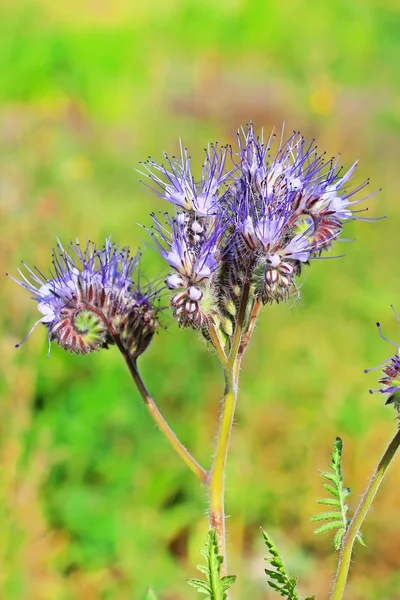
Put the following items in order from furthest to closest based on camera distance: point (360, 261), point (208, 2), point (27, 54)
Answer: point (208, 2) < point (27, 54) < point (360, 261)

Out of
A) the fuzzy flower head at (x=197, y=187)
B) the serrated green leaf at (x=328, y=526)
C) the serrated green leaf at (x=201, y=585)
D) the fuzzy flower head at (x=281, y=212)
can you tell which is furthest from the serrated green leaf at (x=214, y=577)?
the fuzzy flower head at (x=197, y=187)

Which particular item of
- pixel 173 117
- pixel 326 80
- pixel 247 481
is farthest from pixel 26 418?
pixel 173 117

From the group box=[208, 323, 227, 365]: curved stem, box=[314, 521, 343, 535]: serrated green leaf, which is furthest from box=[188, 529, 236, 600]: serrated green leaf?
box=[208, 323, 227, 365]: curved stem

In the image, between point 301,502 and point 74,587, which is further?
point 301,502

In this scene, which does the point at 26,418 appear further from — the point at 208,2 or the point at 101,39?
the point at 208,2

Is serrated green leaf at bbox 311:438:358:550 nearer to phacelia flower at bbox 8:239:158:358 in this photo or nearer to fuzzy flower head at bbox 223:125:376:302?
fuzzy flower head at bbox 223:125:376:302

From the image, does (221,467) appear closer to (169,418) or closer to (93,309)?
(93,309)
